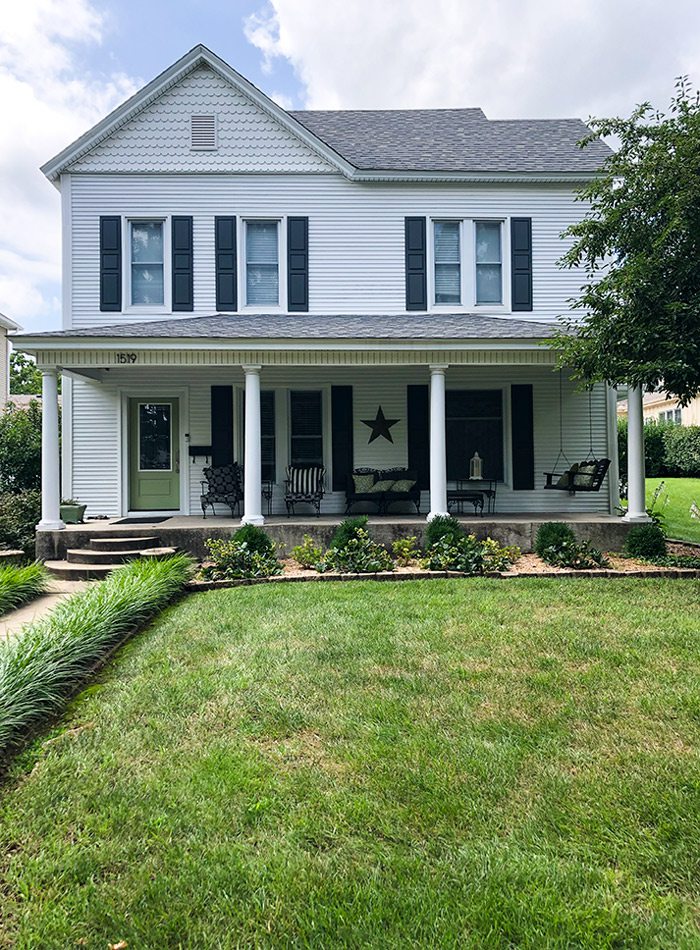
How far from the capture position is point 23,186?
2347cm

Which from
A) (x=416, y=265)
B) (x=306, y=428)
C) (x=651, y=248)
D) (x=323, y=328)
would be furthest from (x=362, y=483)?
(x=651, y=248)

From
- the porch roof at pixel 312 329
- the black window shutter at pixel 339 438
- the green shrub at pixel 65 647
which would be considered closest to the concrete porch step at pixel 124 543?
the green shrub at pixel 65 647

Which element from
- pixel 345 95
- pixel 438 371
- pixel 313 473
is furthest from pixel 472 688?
pixel 345 95

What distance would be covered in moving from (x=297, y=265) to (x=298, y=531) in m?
5.16

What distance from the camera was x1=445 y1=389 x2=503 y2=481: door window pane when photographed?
11.4 meters

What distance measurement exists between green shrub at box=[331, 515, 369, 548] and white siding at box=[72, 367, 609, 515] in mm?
2557

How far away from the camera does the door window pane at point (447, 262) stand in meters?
11.5

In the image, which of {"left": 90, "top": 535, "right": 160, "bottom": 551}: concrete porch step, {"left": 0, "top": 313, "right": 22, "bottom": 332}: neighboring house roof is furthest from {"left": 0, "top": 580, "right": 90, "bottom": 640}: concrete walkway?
{"left": 0, "top": 313, "right": 22, "bottom": 332}: neighboring house roof

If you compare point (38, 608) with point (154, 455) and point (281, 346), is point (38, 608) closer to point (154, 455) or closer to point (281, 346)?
point (281, 346)

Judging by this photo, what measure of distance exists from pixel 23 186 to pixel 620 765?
91.9ft

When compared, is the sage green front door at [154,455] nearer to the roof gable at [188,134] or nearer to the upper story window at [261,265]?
the upper story window at [261,265]

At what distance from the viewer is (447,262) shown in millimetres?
11531

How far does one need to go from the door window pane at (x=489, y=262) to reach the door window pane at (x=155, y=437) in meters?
6.43

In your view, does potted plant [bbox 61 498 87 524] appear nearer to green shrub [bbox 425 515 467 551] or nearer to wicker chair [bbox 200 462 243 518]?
wicker chair [bbox 200 462 243 518]
